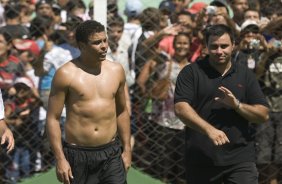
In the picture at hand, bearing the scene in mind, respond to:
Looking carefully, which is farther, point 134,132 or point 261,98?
point 134,132

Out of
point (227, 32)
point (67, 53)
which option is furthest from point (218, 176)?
point (67, 53)

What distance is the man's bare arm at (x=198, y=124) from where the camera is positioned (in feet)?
16.7

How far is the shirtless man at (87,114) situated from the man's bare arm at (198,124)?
476mm

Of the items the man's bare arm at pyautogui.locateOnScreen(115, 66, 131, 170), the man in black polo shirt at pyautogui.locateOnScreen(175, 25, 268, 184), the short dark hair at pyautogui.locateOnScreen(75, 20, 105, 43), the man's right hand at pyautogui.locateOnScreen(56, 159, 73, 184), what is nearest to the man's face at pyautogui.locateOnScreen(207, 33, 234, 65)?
the man in black polo shirt at pyautogui.locateOnScreen(175, 25, 268, 184)

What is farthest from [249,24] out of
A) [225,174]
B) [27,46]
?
[27,46]

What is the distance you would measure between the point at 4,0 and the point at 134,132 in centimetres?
176

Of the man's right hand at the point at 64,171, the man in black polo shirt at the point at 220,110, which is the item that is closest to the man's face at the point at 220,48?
the man in black polo shirt at the point at 220,110

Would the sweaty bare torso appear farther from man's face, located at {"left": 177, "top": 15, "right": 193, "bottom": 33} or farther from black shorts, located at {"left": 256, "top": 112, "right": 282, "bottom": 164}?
black shorts, located at {"left": 256, "top": 112, "right": 282, "bottom": 164}

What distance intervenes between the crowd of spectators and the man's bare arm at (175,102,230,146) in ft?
4.14

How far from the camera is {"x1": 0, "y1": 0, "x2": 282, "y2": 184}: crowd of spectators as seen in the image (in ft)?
22.2

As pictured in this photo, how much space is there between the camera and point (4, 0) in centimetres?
732

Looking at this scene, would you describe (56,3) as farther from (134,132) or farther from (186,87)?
(186,87)

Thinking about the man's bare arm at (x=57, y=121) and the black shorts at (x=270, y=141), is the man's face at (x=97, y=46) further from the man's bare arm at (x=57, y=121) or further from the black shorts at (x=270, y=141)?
the black shorts at (x=270, y=141)

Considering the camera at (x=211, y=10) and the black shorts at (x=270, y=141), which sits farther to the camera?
the camera at (x=211, y=10)
